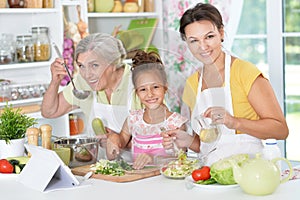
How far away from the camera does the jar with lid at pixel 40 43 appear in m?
4.10

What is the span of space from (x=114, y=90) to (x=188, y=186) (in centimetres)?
55

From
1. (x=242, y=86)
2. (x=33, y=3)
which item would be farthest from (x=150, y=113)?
(x=33, y=3)

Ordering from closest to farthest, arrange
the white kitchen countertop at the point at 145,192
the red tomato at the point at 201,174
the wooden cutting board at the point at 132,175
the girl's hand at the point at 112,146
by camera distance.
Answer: the white kitchen countertop at the point at 145,192
the red tomato at the point at 201,174
the wooden cutting board at the point at 132,175
the girl's hand at the point at 112,146

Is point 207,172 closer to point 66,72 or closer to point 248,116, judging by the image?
point 248,116

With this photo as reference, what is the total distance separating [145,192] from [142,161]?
11.3 inches

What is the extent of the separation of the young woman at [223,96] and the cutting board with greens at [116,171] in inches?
4.7

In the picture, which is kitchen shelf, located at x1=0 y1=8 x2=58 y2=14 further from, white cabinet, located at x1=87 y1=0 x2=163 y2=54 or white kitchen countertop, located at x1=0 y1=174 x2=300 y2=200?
white kitchen countertop, located at x1=0 y1=174 x2=300 y2=200

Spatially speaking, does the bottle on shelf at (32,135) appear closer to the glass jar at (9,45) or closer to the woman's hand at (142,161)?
the woman's hand at (142,161)

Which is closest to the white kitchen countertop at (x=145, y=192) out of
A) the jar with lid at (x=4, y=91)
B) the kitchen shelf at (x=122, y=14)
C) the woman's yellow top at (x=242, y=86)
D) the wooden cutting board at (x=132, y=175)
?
the wooden cutting board at (x=132, y=175)

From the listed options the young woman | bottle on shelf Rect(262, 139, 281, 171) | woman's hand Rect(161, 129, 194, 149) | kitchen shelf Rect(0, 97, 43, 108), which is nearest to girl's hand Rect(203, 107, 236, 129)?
the young woman

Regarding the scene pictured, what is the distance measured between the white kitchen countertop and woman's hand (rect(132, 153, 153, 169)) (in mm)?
105

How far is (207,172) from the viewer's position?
202cm

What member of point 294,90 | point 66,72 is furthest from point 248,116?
point 294,90

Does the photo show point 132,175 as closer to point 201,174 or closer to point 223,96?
point 201,174
